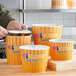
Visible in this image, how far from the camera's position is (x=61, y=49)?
99cm

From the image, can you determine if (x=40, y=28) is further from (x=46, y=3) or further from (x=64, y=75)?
(x=46, y=3)

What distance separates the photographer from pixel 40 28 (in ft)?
3.51

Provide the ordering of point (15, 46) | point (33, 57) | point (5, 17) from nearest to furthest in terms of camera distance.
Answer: point (33, 57) < point (15, 46) < point (5, 17)

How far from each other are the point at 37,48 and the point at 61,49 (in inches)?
4.2

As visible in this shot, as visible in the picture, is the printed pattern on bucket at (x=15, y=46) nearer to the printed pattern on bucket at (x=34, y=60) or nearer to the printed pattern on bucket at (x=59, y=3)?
the printed pattern on bucket at (x=34, y=60)

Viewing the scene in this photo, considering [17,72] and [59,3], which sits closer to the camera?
[17,72]

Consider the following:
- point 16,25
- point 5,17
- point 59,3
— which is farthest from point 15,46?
point 59,3

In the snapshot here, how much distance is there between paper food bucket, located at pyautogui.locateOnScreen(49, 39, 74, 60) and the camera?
3.25 feet

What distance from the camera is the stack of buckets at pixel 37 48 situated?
0.92 meters

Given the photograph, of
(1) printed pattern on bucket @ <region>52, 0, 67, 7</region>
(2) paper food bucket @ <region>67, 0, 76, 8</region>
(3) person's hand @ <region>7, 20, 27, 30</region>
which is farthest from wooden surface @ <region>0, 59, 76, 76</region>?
(2) paper food bucket @ <region>67, 0, 76, 8</region>

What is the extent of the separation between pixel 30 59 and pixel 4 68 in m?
0.15

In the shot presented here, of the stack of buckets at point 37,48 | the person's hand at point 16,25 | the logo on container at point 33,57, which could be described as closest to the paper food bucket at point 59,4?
the person's hand at point 16,25

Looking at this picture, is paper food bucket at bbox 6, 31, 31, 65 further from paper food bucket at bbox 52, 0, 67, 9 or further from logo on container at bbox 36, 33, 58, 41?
paper food bucket at bbox 52, 0, 67, 9

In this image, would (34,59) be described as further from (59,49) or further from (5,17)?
(5,17)
